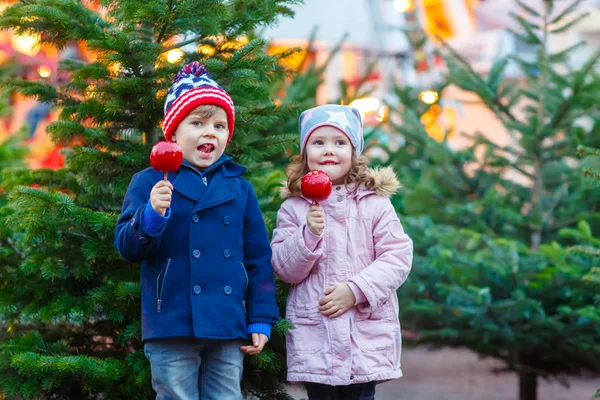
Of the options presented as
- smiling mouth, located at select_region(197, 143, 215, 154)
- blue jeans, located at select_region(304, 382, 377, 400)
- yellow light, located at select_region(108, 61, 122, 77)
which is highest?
yellow light, located at select_region(108, 61, 122, 77)

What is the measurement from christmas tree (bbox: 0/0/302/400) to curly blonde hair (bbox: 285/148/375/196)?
38cm

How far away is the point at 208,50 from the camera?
13.1 ft

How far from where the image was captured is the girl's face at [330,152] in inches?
139

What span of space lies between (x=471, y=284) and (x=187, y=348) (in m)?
3.07

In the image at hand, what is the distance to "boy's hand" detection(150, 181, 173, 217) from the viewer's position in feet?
9.37

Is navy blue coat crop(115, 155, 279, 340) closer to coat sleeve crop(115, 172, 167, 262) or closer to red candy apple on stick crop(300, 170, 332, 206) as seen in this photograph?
coat sleeve crop(115, 172, 167, 262)

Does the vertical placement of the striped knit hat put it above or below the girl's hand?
above

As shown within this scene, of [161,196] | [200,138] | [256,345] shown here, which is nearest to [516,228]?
[256,345]

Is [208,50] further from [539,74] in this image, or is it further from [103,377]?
[539,74]

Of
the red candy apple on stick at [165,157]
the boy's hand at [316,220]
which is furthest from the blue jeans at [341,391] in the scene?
the red candy apple on stick at [165,157]

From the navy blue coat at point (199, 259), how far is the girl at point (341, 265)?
0.69 feet

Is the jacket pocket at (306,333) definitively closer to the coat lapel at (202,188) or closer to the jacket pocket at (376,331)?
the jacket pocket at (376,331)

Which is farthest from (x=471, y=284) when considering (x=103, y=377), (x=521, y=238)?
(x=103, y=377)

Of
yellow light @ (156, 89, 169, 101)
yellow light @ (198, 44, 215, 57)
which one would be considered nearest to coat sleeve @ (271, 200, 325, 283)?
yellow light @ (156, 89, 169, 101)
